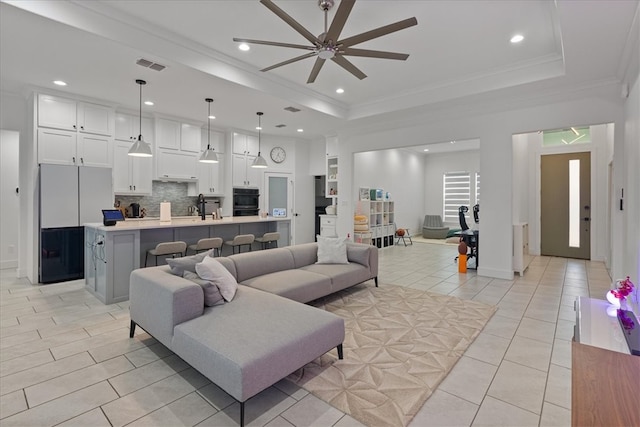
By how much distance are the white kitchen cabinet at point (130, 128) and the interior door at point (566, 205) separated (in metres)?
8.78

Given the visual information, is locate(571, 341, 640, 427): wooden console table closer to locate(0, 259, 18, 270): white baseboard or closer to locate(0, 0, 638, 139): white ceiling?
locate(0, 0, 638, 139): white ceiling

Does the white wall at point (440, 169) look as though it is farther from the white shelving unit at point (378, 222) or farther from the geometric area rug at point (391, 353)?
the geometric area rug at point (391, 353)

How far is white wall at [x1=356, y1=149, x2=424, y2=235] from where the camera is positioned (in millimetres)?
8830

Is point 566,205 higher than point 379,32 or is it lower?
lower

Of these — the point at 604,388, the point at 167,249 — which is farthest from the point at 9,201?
the point at 604,388

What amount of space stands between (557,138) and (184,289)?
8.43 m

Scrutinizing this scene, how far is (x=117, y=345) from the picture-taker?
2867 millimetres

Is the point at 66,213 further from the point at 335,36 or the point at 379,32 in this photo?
the point at 379,32

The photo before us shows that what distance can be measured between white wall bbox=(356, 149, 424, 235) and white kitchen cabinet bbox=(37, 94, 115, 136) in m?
5.51

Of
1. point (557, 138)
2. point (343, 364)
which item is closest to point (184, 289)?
point (343, 364)

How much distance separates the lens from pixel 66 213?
5.02 meters

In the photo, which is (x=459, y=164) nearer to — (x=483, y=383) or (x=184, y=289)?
(x=483, y=383)

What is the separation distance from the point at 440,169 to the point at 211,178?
834 centimetres

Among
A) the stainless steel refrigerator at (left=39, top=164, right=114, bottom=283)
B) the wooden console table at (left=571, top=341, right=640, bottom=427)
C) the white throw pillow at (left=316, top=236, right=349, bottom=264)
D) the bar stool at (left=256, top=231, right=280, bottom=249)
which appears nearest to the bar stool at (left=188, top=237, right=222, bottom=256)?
the bar stool at (left=256, top=231, right=280, bottom=249)
